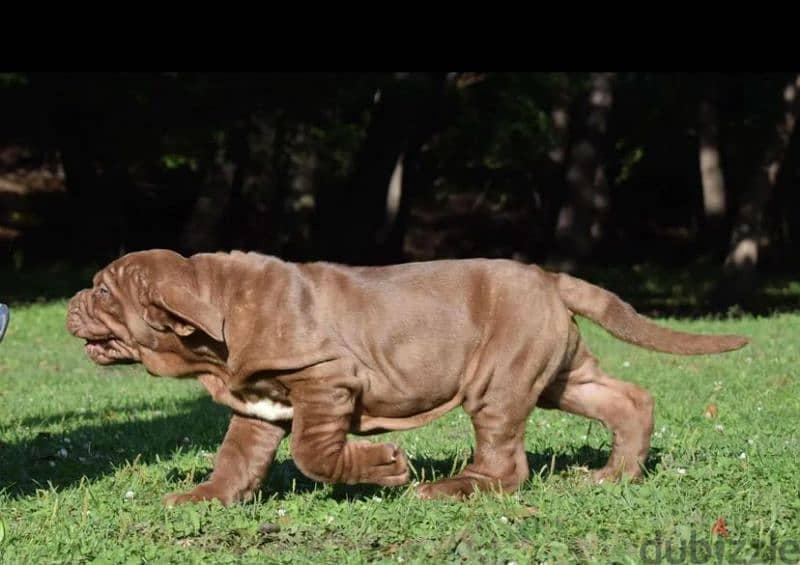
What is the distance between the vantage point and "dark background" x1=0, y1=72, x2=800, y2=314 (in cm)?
2295

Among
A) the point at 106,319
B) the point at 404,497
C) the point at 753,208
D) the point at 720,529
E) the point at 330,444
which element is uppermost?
the point at 106,319

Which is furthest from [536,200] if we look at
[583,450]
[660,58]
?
[583,450]

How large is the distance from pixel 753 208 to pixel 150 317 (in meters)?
18.0

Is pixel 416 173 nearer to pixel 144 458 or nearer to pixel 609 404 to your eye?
pixel 144 458

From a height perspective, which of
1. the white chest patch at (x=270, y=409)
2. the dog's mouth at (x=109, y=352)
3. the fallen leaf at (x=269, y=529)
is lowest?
the fallen leaf at (x=269, y=529)

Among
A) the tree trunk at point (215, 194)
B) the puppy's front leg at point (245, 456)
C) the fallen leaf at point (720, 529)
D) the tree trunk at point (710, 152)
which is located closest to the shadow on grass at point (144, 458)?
the puppy's front leg at point (245, 456)

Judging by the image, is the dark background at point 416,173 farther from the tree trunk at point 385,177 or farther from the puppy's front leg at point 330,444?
the puppy's front leg at point 330,444

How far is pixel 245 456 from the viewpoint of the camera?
6.33 meters

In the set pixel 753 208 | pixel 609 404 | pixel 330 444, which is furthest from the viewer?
pixel 753 208

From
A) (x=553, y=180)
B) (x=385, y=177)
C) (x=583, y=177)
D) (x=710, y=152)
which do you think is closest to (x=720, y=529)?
(x=583, y=177)

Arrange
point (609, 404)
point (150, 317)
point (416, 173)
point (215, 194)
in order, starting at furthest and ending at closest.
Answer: point (416, 173), point (215, 194), point (609, 404), point (150, 317)

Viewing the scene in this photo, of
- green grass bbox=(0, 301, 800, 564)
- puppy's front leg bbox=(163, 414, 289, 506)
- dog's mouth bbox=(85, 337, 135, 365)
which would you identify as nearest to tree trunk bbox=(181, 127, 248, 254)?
green grass bbox=(0, 301, 800, 564)

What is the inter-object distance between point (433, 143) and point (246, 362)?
24.9 meters

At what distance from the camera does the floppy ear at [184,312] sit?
5.99m
